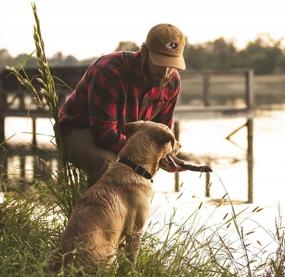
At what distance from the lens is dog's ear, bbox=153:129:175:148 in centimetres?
441

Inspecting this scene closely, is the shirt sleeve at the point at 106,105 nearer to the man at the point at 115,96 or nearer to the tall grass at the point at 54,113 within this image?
the man at the point at 115,96

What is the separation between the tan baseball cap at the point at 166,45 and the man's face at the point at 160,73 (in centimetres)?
7

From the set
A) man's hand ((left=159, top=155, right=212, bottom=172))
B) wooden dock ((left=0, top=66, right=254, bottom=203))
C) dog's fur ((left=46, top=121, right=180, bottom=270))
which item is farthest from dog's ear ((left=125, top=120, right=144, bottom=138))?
wooden dock ((left=0, top=66, right=254, bottom=203))

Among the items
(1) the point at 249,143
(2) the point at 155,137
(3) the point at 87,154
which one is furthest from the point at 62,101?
(2) the point at 155,137

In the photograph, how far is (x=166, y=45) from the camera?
4.89 metres

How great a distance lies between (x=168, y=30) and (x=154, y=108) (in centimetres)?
57

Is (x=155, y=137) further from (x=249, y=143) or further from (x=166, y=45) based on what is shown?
(x=249, y=143)

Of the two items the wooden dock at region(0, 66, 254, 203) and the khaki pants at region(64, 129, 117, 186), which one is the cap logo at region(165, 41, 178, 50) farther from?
the wooden dock at region(0, 66, 254, 203)

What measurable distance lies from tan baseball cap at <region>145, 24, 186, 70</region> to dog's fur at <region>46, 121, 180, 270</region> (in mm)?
554

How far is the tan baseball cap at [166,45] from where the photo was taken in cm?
487

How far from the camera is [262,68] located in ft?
155

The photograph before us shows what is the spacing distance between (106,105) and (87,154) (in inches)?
14.2

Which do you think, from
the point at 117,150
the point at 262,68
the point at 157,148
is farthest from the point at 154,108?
the point at 262,68

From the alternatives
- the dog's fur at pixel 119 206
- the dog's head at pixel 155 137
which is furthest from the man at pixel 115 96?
the dog's head at pixel 155 137
